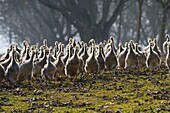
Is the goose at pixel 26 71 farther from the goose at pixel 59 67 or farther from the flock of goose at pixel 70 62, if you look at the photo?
the goose at pixel 59 67

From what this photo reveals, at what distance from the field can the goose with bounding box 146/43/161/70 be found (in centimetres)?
187

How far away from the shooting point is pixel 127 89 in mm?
18641

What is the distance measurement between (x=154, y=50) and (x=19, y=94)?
9.50 m

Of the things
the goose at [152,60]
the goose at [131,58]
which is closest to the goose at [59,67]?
the goose at [131,58]

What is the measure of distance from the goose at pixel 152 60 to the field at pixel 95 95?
1867 mm

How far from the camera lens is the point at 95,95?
1747 centimetres

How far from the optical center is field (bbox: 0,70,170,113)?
1478cm

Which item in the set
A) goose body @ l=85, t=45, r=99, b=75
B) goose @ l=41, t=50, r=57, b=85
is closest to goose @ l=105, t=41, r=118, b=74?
goose body @ l=85, t=45, r=99, b=75

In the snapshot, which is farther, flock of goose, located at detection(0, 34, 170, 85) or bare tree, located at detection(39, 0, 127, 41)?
bare tree, located at detection(39, 0, 127, 41)

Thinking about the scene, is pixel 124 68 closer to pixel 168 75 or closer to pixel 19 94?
pixel 168 75

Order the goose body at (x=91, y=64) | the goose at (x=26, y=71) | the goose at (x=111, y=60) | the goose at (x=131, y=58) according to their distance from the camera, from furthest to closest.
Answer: the goose at (x=131, y=58)
the goose at (x=111, y=60)
the goose body at (x=91, y=64)
the goose at (x=26, y=71)

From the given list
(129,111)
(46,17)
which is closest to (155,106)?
(129,111)

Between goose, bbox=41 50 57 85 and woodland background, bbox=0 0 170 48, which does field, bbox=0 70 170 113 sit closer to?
goose, bbox=41 50 57 85

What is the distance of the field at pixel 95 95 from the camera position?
14.8 meters
